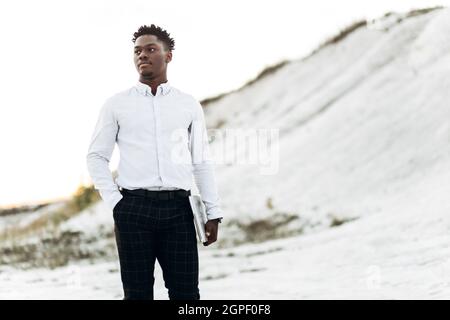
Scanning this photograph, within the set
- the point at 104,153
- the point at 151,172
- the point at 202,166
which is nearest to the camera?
the point at 151,172

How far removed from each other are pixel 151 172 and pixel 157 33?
33.8 inches

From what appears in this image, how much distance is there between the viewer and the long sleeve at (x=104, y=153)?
13.1ft

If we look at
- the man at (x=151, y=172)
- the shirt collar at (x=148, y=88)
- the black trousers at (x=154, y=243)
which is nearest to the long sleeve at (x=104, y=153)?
the man at (x=151, y=172)

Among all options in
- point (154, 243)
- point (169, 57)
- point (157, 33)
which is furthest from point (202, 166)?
point (157, 33)

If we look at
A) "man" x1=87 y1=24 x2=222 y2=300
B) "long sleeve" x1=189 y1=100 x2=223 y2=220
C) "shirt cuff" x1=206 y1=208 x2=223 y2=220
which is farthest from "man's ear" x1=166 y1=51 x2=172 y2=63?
"shirt cuff" x1=206 y1=208 x2=223 y2=220

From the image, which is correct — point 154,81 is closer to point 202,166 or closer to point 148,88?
point 148,88

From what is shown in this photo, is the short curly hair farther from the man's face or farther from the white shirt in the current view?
the white shirt

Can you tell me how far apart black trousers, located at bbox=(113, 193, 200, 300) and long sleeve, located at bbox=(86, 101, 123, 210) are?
10 centimetres

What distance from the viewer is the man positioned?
3973 mm

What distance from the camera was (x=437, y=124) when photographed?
14.0m

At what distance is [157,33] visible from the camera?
13.4 feet

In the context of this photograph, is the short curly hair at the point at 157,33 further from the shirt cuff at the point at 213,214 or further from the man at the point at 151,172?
the shirt cuff at the point at 213,214
